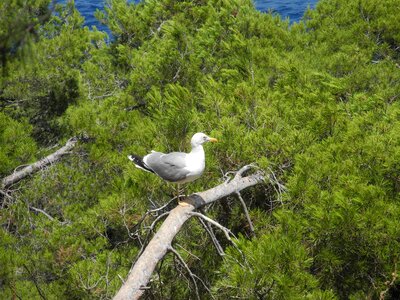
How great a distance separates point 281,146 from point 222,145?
0.53m

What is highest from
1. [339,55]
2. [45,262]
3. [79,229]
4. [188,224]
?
[339,55]

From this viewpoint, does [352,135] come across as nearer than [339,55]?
Yes

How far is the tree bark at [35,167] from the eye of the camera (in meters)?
6.57

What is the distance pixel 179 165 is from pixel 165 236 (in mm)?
693

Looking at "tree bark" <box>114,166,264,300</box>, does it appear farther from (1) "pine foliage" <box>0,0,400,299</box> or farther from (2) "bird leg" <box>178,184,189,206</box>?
(1) "pine foliage" <box>0,0,400,299</box>

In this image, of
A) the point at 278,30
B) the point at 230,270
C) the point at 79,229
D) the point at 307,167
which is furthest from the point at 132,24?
the point at 230,270

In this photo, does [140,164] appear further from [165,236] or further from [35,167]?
[35,167]

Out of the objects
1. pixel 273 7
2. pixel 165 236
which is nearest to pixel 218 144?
pixel 165 236

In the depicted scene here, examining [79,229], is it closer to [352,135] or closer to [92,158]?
[92,158]

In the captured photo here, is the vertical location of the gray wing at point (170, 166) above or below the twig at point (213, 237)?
above

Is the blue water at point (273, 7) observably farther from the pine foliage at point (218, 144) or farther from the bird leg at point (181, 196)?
the bird leg at point (181, 196)

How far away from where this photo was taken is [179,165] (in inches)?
157

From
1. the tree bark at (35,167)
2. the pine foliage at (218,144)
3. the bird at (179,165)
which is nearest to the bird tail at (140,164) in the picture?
the bird at (179,165)

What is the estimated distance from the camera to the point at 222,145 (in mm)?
4605
